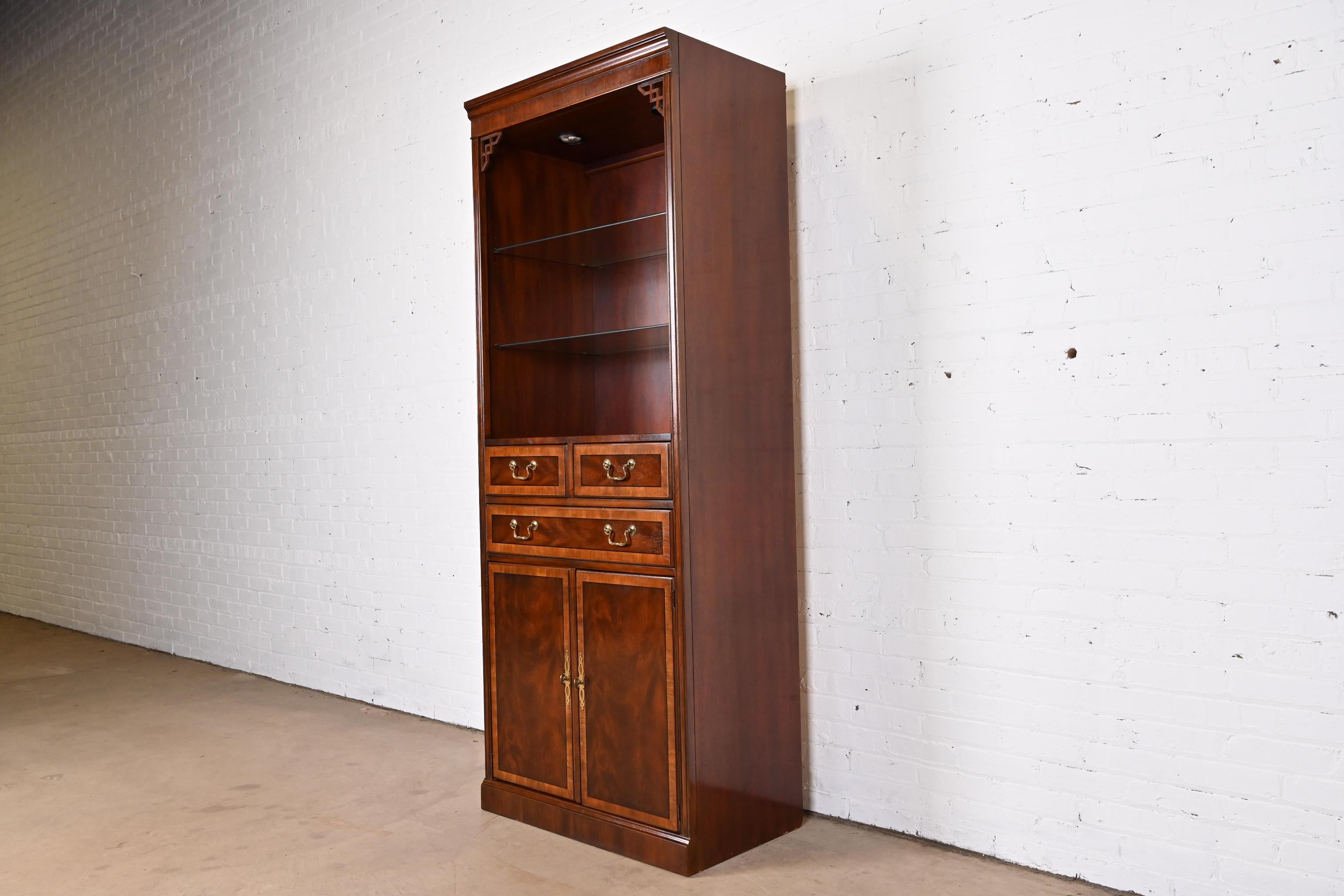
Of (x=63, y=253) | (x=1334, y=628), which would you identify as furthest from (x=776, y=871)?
(x=63, y=253)

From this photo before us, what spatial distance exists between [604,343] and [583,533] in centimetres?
78

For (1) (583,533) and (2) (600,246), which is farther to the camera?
(2) (600,246)

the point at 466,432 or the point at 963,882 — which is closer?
the point at 963,882

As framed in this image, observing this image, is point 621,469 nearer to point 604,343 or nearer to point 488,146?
point 604,343

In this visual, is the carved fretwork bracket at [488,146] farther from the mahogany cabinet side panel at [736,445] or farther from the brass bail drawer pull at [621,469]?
the brass bail drawer pull at [621,469]

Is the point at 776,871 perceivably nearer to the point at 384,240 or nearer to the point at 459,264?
the point at 459,264

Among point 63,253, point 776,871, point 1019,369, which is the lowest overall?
point 776,871

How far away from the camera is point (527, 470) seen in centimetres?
345

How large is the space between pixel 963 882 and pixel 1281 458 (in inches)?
54.7

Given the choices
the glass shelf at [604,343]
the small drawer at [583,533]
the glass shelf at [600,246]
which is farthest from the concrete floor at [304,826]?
the glass shelf at [600,246]

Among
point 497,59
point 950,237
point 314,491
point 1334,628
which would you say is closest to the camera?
point 1334,628

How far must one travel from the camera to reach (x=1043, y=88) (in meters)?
2.93

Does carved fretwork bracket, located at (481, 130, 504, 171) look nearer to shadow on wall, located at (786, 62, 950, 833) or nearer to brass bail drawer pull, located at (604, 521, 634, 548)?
shadow on wall, located at (786, 62, 950, 833)

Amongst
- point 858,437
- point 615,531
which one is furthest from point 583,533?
point 858,437
